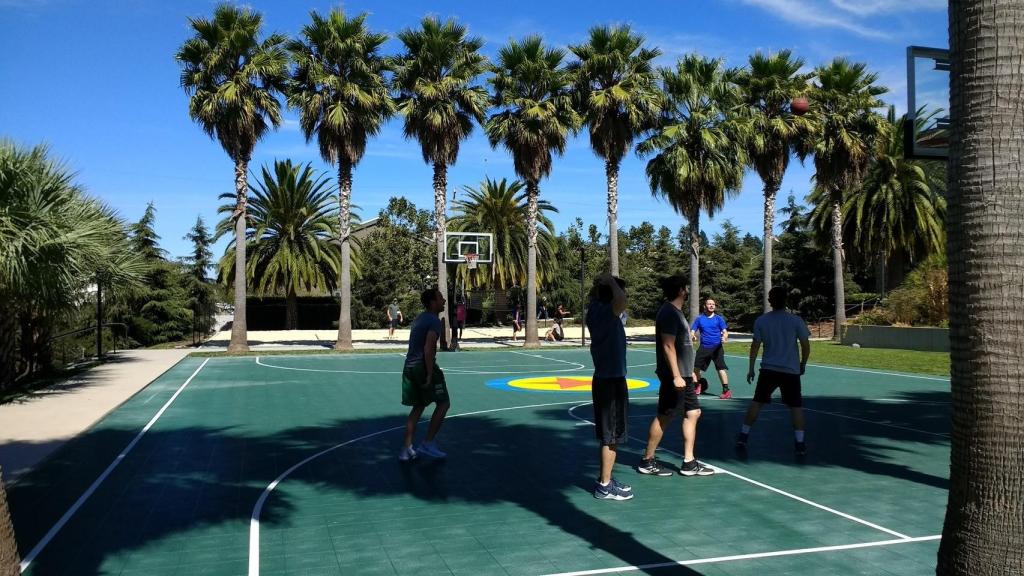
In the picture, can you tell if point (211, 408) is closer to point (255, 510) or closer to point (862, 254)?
point (255, 510)

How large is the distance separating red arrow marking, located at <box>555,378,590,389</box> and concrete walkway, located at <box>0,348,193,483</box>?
8.49m

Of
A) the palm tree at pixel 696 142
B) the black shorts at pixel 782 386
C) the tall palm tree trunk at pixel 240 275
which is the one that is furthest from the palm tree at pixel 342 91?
the black shorts at pixel 782 386

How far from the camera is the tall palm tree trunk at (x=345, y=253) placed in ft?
96.5

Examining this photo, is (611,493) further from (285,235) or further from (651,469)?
(285,235)

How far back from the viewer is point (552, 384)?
677 inches

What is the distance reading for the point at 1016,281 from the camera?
3.13 metres

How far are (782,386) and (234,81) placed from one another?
23.7 meters

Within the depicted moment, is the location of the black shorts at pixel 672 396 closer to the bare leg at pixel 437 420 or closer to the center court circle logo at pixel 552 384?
the bare leg at pixel 437 420

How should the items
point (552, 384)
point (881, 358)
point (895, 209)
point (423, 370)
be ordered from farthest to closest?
point (895, 209) < point (881, 358) < point (552, 384) < point (423, 370)

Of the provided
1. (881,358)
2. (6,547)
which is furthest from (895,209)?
(6,547)

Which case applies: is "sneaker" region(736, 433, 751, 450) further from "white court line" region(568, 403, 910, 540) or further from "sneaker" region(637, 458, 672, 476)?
"sneaker" region(637, 458, 672, 476)

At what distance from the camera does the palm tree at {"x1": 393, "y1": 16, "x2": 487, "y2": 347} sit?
97.9 feet

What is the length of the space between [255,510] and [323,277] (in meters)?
36.3

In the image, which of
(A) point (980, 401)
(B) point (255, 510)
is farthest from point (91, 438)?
(A) point (980, 401)
